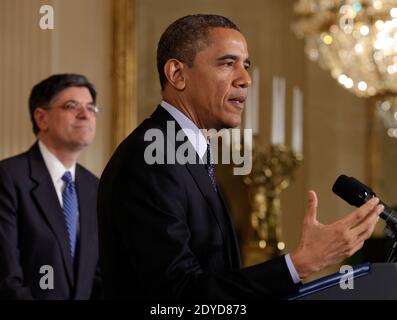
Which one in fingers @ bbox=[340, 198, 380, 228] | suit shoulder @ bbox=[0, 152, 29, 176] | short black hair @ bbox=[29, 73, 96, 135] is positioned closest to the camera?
fingers @ bbox=[340, 198, 380, 228]

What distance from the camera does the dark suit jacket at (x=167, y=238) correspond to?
4.61ft

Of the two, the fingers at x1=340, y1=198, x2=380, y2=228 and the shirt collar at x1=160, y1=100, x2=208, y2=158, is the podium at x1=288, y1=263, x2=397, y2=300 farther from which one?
the shirt collar at x1=160, y1=100, x2=208, y2=158

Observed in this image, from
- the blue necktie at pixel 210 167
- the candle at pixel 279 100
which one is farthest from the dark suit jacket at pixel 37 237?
the candle at pixel 279 100

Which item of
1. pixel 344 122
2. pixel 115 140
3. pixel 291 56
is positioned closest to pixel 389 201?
pixel 344 122

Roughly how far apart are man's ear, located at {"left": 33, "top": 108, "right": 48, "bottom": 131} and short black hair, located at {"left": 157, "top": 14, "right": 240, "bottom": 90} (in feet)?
3.62

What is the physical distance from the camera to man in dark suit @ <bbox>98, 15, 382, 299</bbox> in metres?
1.39

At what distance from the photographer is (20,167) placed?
101 inches

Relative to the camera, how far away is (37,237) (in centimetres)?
246

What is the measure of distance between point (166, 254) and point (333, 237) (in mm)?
286

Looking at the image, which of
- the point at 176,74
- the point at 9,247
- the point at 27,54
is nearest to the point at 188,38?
the point at 176,74

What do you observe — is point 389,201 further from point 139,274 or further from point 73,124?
point 139,274

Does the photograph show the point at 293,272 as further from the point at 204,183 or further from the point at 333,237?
the point at 204,183

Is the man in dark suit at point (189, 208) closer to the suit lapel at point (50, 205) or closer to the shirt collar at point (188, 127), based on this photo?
the shirt collar at point (188, 127)

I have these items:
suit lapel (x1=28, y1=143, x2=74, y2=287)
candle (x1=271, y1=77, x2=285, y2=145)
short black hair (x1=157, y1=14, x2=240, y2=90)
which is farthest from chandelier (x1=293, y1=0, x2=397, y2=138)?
short black hair (x1=157, y1=14, x2=240, y2=90)
